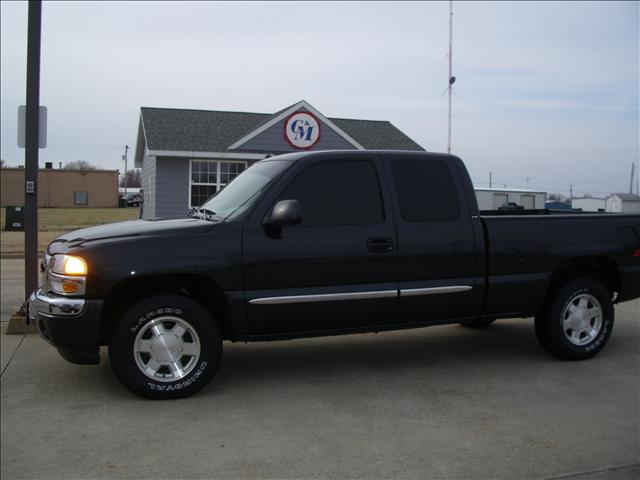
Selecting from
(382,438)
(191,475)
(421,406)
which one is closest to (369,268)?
(421,406)

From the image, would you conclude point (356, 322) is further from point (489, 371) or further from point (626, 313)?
point (626, 313)

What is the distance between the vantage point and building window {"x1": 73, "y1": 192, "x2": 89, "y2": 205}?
55.3 meters

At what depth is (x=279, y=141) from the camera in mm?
17750

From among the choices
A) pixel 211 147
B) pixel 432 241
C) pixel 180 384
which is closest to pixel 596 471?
pixel 432 241

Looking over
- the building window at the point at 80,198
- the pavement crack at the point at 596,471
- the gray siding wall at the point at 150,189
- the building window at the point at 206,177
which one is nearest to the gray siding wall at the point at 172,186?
the building window at the point at 206,177

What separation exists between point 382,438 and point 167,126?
52.3 feet

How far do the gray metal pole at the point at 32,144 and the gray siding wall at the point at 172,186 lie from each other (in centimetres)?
1021

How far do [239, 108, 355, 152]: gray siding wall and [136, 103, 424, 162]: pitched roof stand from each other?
340 mm

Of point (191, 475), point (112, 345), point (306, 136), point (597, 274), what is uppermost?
point (306, 136)

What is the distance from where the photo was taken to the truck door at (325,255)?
4.80 m

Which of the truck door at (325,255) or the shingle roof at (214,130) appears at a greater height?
the shingle roof at (214,130)

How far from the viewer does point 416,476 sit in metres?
3.53

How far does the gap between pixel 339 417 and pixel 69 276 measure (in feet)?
7.18

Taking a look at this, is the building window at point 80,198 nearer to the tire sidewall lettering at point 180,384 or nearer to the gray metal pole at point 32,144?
the gray metal pole at point 32,144
